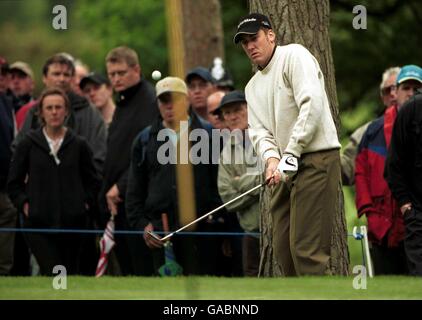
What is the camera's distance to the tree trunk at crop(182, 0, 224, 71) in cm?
2308

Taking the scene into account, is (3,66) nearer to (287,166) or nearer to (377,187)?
(377,187)

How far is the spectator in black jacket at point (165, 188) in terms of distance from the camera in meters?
14.7

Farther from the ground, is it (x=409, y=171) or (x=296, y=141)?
(x=296, y=141)

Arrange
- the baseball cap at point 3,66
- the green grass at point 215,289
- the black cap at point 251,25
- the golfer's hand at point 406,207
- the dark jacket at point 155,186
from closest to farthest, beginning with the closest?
the green grass at point 215,289 → the black cap at point 251,25 → the golfer's hand at point 406,207 → the dark jacket at point 155,186 → the baseball cap at point 3,66

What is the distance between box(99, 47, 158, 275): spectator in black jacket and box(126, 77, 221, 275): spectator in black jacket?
1.73 ft

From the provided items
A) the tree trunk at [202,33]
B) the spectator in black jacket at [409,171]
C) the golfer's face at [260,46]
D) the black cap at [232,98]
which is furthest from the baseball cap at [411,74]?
the tree trunk at [202,33]

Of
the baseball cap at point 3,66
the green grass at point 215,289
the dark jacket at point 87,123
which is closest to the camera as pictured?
the green grass at point 215,289

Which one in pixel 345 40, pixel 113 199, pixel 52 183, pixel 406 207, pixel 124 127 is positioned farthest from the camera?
pixel 345 40

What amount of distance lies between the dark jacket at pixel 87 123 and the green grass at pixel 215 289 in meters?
3.84

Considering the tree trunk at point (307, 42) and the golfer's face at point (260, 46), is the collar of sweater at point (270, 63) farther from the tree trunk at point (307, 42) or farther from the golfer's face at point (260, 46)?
the tree trunk at point (307, 42)

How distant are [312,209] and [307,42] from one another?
8.42 feet

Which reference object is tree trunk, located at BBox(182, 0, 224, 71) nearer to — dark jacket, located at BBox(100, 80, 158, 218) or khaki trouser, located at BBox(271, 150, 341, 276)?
dark jacket, located at BBox(100, 80, 158, 218)

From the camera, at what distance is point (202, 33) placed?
2331 centimetres

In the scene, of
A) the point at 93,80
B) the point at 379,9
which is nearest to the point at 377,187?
the point at 93,80
